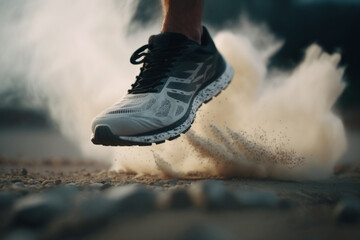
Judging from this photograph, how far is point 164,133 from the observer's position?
1.59m

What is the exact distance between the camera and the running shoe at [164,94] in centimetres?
149

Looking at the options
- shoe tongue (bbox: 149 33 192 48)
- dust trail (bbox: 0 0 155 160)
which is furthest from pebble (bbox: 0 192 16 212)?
dust trail (bbox: 0 0 155 160)

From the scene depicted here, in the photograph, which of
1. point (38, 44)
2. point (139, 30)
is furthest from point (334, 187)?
point (38, 44)

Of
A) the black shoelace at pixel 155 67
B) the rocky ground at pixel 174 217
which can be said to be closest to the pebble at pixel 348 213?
the rocky ground at pixel 174 217

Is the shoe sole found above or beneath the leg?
beneath

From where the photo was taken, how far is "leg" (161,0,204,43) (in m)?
1.79

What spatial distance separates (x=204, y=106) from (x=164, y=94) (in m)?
0.76

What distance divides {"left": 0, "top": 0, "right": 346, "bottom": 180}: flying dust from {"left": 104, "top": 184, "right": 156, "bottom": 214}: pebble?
0.90 metres

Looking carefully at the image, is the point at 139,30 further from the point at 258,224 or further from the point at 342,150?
the point at 258,224

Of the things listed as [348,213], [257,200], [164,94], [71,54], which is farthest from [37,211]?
[71,54]

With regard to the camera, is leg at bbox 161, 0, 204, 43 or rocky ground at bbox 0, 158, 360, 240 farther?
leg at bbox 161, 0, 204, 43

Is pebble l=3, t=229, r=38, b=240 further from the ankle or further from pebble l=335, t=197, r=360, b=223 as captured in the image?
the ankle

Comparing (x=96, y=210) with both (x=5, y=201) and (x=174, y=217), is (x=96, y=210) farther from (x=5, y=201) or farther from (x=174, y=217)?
(x=5, y=201)

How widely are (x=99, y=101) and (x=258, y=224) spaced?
238 cm
